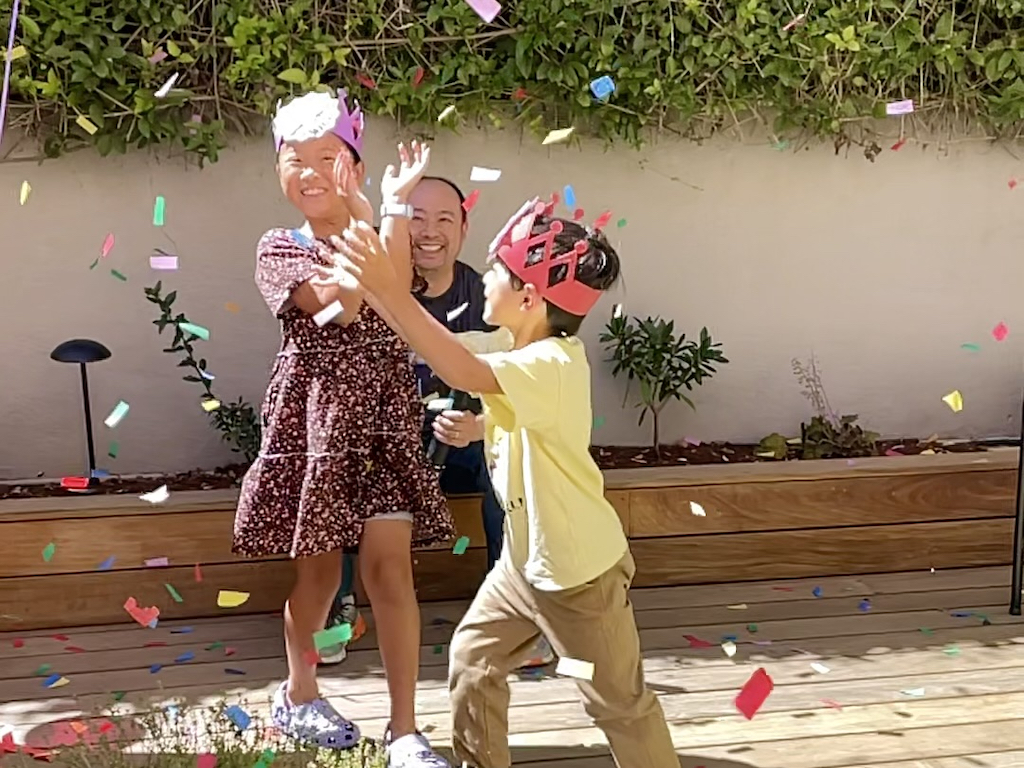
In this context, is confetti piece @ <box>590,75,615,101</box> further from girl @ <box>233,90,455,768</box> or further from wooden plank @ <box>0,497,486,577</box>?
wooden plank @ <box>0,497,486,577</box>

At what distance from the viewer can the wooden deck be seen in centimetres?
268

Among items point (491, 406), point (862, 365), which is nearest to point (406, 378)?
point (491, 406)

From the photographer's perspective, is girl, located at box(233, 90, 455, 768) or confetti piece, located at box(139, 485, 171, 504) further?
confetti piece, located at box(139, 485, 171, 504)

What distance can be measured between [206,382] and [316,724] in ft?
4.70

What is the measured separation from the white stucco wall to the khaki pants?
1832mm

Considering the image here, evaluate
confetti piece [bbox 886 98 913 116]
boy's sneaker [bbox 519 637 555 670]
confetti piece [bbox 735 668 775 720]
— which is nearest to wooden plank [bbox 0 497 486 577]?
boy's sneaker [bbox 519 637 555 670]

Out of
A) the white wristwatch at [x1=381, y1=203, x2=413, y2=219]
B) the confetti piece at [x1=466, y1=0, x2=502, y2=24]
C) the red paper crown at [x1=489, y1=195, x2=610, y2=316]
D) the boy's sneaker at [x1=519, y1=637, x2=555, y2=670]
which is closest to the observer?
the white wristwatch at [x1=381, y1=203, x2=413, y2=219]

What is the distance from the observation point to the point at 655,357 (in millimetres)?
3951

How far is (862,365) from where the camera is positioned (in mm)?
4328

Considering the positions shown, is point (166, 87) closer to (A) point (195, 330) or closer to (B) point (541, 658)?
(A) point (195, 330)

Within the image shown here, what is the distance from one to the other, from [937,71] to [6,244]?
3232 mm

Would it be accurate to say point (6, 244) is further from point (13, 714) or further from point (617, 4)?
point (617, 4)

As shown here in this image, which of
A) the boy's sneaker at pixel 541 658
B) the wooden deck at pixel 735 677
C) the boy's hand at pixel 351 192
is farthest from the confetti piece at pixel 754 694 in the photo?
the boy's hand at pixel 351 192

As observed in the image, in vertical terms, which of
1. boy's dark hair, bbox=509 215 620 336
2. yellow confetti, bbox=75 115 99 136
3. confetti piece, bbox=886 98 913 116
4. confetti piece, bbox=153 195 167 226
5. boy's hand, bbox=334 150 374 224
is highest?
confetti piece, bbox=886 98 913 116
